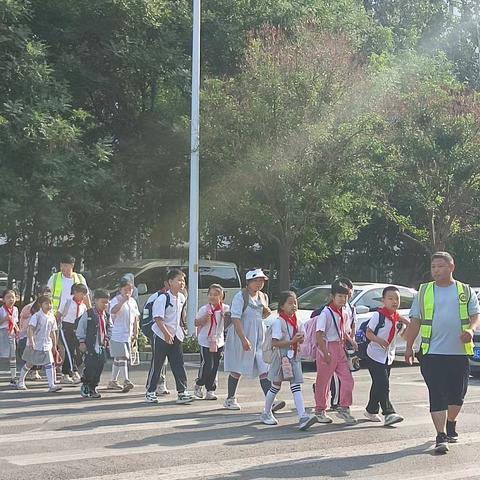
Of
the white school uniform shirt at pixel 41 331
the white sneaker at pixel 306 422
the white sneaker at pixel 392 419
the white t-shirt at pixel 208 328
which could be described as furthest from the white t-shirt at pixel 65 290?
the white sneaker at pixel 392 419

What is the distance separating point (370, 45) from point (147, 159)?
9.84 metres

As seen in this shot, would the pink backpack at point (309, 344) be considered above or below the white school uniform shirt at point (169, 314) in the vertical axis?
below

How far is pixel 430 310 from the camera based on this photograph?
7.91 metres

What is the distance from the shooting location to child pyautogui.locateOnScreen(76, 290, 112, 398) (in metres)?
11.4

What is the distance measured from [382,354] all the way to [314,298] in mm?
7244

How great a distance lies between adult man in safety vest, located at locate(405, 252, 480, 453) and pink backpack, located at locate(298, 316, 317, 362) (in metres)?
1.94

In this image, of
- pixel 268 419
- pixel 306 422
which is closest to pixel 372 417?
pixel 306 422

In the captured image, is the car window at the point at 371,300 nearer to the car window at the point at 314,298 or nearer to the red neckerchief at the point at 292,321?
the car window at the point at 314,298

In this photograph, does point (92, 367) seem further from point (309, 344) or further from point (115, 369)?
point (309, 344)

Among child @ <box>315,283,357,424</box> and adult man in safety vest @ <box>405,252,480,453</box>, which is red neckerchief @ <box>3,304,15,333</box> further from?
adult man in safety vest @ <box>405,252,480,453</box>

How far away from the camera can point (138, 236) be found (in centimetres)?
2416

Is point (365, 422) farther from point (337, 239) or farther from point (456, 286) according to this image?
point (337, 239)

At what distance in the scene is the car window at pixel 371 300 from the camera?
53.2 ft

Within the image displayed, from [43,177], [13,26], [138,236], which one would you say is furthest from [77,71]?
[138,236]
